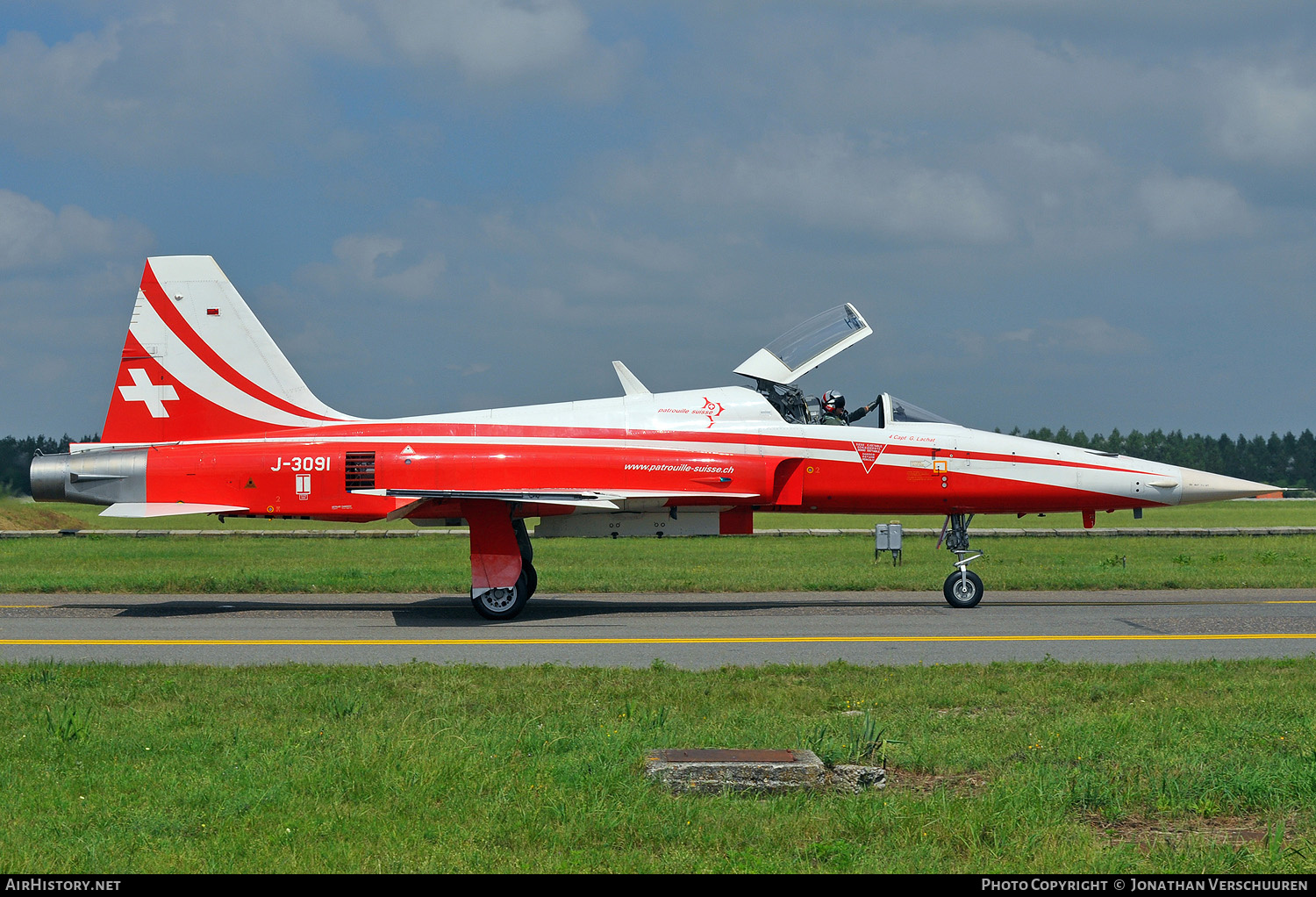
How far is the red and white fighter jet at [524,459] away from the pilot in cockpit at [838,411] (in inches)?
5.7

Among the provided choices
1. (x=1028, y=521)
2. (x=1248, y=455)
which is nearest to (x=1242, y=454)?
(x=1248, y=455)

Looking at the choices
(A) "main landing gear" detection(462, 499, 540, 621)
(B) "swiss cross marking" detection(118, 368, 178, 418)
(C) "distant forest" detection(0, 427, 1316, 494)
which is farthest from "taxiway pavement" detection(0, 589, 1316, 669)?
(C) "distant forest" detection(0, 427, 1316, 494)

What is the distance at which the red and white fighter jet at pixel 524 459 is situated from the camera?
15.7 meters

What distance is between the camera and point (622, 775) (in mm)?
6324

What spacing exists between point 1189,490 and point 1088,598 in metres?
2.45

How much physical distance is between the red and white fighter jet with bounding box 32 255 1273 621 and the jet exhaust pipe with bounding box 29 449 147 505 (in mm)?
28

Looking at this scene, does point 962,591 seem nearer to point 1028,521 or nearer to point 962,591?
point 962,591

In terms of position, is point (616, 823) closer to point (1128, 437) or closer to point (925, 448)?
point (925, 448)

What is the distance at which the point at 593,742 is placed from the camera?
Answer: 704 centimetres

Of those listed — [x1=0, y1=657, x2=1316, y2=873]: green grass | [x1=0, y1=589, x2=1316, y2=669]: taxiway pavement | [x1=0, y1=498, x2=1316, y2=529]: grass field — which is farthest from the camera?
[x1=0, y1=498, x2=1316, y2=529]: grass field

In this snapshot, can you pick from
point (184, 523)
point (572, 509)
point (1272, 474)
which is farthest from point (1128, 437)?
point (572, 509)

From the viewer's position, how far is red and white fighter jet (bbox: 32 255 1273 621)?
15742 millimetres

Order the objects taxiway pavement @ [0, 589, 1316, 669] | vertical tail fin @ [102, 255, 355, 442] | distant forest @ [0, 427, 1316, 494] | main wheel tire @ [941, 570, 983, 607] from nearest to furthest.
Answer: taxiway pavement @ [0, 589, 1316, 669] < main wheel tire @ [941, 570, 983, 607] < vertical tail fin @ [102, 255, 355, 442] < distant forest @ [0, 427, 1316, 494]

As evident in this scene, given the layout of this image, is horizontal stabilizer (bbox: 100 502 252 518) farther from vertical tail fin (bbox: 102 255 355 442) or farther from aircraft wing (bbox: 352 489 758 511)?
aircraft wing (bbox: 352 489 758 511)
